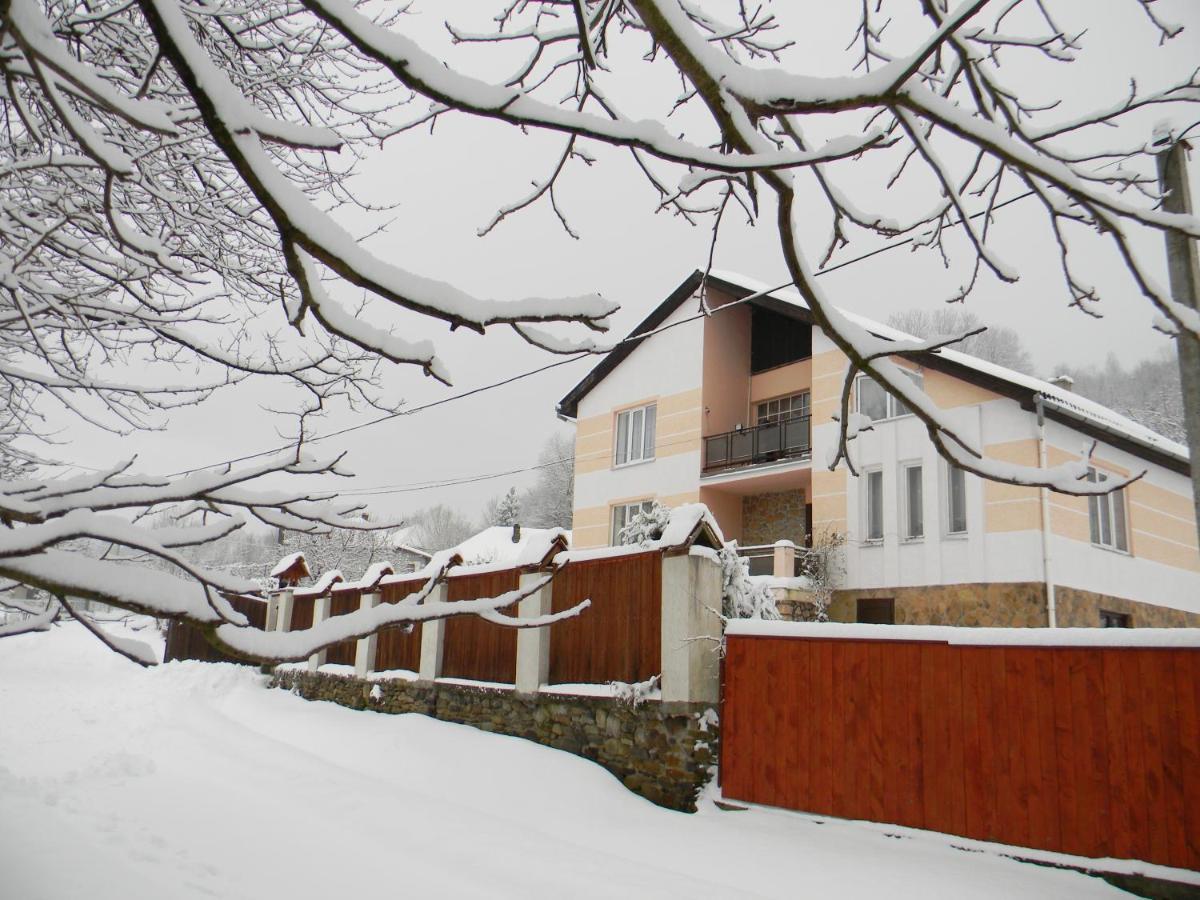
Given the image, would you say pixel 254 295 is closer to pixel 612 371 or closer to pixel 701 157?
pixel 701 157

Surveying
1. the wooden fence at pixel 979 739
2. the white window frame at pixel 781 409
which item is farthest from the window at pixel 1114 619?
the wooden fence at pixel 979 739

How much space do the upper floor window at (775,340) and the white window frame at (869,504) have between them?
3949 mm

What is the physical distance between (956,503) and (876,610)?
248 cm

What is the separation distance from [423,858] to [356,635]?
14.7 feet

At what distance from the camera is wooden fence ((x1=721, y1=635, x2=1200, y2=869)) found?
215 inches

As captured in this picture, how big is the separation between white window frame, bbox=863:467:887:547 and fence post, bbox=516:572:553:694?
805cm

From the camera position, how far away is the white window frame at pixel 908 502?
48.5ft

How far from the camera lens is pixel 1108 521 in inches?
591

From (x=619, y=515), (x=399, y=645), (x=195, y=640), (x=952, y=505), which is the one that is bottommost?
(x=195, y=640)

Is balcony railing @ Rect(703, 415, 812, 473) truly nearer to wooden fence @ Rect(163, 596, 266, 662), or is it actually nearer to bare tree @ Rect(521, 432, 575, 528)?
wooden fence @ Rect(163, 596, 266, 662)

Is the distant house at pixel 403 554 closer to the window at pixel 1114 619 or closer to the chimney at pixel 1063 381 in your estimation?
the chimney at pixel 1063 381

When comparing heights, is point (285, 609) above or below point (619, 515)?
below

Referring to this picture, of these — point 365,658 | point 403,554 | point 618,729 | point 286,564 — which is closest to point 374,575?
point 365,658

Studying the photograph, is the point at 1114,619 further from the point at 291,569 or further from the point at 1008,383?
the point at 291,569
